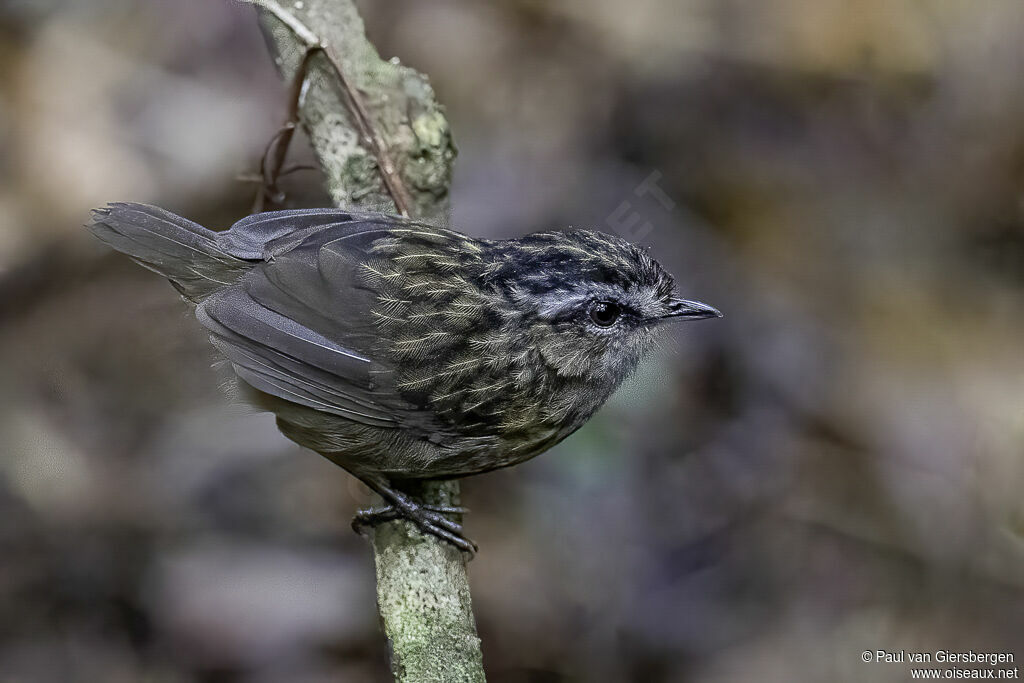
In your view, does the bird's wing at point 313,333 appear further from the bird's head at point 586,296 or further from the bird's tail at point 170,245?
the bird's head at point 586,296

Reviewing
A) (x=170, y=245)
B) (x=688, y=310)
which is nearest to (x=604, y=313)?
(x=688, y=310)

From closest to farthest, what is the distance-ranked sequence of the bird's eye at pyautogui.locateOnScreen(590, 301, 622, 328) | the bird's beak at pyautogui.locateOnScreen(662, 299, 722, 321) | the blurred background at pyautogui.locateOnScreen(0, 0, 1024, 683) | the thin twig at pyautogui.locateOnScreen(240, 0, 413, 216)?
the bird's eye at pyautogui.locateOnScreen(590, 301, 622, 328), the bird's beak at pyautogui.locateOnScreen(662, 299, 722, 321), the thin twig at pyautogui.locateOnScreen(240, 0, 413, 216), the blurred background at pyautogui.locateOnScreen(0, 0, 1024, 683)

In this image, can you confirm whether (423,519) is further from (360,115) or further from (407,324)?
(360,115)

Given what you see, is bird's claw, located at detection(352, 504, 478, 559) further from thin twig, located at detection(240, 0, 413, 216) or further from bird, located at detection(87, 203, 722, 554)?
thin twig, located at detection(240, 0, 413, 216)

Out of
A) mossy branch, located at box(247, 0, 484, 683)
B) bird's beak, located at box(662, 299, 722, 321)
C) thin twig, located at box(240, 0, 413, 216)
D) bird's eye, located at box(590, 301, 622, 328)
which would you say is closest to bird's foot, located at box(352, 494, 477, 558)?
mossy branch, located at box(247, 0, 484, 683)

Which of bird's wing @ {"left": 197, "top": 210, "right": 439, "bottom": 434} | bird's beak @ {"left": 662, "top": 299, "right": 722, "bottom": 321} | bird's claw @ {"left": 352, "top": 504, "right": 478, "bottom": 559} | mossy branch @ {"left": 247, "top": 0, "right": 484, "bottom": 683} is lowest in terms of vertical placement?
bird's claw @ {"left": 352, "top": 504, "right": 478, "bottom": 559}

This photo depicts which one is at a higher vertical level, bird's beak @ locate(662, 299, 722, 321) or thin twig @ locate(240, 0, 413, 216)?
thin twig @ locate(240, 0, 413, 216)

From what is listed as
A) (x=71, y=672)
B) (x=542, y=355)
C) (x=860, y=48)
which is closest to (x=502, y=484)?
(x=542, y=355)

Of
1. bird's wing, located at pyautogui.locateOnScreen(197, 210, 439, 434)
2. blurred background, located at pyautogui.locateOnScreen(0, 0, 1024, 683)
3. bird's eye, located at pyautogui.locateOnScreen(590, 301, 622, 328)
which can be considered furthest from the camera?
blurred background, located at pyautogui.locateOnScreen(0, 0, 1024, 683)
